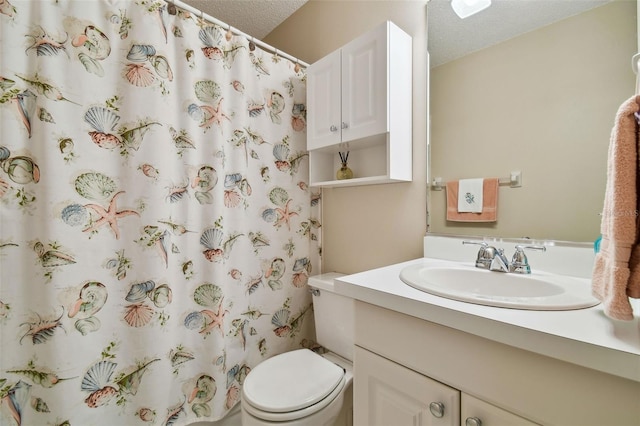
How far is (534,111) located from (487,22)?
413 millimetres

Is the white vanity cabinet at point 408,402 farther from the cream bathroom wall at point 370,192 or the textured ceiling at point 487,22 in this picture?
the textured ceiling at point 487,22

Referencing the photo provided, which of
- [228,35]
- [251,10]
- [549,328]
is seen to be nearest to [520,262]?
[549,328]

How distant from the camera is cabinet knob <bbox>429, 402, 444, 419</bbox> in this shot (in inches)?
23.8

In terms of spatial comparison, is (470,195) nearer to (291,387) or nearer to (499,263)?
(499,263)

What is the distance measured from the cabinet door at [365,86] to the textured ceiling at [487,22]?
9.3 inches

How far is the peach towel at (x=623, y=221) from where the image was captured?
17.8 inches

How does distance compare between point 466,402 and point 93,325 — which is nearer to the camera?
point 466,402

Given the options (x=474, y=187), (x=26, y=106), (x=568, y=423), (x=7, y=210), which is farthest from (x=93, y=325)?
(x=474, y=187)

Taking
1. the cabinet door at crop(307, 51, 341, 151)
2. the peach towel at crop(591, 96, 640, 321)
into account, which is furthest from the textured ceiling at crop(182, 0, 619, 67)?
the peach towel at crop(591, 96, 640, 321)

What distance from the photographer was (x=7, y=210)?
86cm

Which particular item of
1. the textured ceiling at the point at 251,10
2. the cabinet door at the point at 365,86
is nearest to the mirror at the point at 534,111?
the cabinet door at the point at 365,86

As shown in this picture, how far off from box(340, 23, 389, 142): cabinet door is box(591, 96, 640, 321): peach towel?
0.74 meters

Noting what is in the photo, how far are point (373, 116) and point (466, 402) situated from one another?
102 centimetres

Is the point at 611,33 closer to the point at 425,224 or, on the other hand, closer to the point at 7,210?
the point at 425,224
